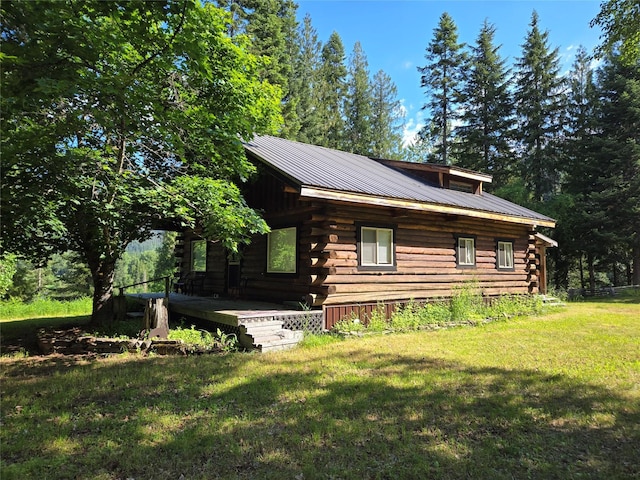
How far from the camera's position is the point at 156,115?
240 inches

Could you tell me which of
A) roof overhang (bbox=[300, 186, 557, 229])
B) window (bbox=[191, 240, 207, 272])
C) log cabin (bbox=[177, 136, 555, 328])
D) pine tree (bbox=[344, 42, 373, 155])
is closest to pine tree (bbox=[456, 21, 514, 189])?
pine tree (bbox=[344, 42, 373, 155])

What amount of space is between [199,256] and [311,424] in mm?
11167

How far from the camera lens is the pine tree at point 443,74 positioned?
102 feet

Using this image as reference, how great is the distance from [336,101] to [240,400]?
109ft

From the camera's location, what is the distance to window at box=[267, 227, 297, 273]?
10.1 meters

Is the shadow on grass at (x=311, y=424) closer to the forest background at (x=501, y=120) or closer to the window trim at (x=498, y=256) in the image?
the window trim at (x=498, y=256)

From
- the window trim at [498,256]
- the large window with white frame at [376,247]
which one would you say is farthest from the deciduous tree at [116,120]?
the window trim at [498,256]

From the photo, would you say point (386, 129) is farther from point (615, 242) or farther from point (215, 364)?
point (215, 364)

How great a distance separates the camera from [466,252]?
12.7 meters

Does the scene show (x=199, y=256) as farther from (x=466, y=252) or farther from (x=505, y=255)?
(x=505, y=255)

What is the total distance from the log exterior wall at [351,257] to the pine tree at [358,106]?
70.4ft

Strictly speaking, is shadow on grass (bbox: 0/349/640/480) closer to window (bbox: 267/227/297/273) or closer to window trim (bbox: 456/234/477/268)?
window (bbox: 267/227/297/273)

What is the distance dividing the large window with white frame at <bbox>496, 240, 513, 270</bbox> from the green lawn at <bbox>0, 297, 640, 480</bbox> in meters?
6.73

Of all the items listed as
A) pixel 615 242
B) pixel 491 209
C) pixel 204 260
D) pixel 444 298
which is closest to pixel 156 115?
pixel 204 260
